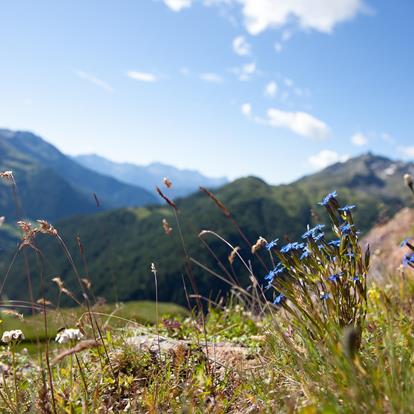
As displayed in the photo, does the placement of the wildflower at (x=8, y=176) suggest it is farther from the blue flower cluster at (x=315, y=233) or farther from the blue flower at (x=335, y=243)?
the blue flower at (x=335, y=243)

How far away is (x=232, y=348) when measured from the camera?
18.5 ft

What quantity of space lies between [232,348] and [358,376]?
121 inches

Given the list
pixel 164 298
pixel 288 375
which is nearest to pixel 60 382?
pixel 288 375

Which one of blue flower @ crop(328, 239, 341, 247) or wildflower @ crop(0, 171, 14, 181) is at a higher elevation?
wildflower @ crop(0, 171, 14, 181)

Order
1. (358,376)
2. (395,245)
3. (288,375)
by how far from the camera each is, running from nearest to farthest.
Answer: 1. (358,376)
2. (288,375)
3. (395,245)

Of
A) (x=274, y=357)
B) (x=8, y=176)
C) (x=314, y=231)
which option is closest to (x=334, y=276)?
(x=314, y=231)

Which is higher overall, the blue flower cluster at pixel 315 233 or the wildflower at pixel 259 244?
the blue flower cluster at pixel 315 233

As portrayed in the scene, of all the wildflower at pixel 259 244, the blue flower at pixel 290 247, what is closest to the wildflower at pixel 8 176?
the wildflower at pixel 259 244

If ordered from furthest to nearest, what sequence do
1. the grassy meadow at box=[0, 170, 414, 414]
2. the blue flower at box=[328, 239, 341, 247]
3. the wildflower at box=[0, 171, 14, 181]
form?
the blue flower at box=[328, 239, 341, 247] < the wildflower at box=[0, 171, 14, 181] < the grassy meadow at box=[0, 170, 414, 414]

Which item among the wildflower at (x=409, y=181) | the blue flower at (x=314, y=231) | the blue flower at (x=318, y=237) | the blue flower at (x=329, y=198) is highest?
the wildflower at (x=409, y=181)

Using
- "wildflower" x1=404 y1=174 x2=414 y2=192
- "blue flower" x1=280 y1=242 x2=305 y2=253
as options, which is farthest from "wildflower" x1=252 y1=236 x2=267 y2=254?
"wildflower" x1=404 y1=174 x2=414 y2=192

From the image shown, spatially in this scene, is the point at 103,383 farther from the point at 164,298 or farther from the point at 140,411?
the point at 164,298

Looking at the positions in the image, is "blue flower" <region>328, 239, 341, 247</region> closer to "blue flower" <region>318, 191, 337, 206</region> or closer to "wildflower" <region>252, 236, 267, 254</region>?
"blue flower" <region>318, 191, 337, 206</region>

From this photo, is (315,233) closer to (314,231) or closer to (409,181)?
(314,231)
